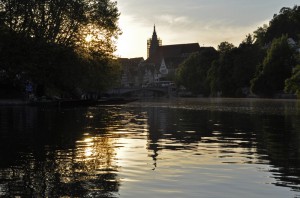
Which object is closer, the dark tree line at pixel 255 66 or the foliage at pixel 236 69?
the dark tree line at pixel 255 66

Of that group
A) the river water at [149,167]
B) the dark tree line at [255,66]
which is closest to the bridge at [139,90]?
the dark tree line at [255,66]

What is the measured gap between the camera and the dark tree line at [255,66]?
106 meters

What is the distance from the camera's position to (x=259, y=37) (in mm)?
161875

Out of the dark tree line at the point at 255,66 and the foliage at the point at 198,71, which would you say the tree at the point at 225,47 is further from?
the foliage at the point at 198,71

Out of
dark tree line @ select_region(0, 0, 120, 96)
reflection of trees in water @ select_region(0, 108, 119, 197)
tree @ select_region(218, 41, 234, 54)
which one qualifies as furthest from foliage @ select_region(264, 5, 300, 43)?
reflection of trees in water @ select_region(0, 108, 119, 197)

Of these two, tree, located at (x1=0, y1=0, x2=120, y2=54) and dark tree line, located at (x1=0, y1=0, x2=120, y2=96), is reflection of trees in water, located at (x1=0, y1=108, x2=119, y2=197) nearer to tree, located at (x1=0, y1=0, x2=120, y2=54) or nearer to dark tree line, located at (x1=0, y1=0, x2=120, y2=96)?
dark tree line, located at (x1=0, y1=0, x2=120, y2=96)

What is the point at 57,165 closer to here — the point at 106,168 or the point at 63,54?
the point at 106,168

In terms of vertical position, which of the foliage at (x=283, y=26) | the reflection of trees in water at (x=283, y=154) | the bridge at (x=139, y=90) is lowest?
the reflection of trees in water at (x=283, y=154)

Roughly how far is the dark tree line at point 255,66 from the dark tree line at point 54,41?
29855mm

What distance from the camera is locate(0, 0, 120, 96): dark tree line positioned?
54.9 m

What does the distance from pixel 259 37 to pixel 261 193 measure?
15661 cm

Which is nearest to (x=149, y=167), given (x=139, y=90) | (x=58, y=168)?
(x=58, y=168)

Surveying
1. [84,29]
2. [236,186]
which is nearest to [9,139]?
[236,186]

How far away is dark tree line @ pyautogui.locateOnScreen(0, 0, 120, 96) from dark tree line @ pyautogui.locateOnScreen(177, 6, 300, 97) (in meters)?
29.9
